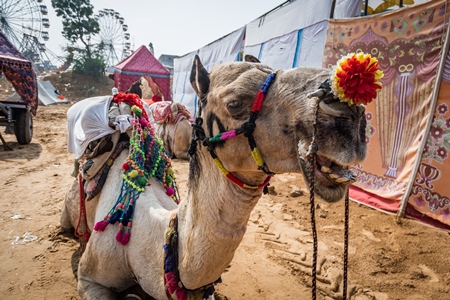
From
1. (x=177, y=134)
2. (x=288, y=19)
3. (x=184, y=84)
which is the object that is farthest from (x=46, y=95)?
(x=288, y=19)

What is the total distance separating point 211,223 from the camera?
128 centimetres

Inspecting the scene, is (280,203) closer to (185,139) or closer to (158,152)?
(158,152)

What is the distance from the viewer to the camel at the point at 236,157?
34.9 inches

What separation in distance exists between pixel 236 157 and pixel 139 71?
16.1 metres

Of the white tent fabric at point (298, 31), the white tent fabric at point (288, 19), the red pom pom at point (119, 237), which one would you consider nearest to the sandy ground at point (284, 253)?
the red pom pom at point (119, 237)

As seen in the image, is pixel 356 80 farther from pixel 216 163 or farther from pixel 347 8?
pixel 347 8

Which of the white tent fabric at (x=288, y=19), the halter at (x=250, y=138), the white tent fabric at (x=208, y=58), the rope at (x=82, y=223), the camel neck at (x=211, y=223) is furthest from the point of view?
the white tent fabric at (x=208, y=58)

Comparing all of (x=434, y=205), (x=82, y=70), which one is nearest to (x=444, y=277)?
(x=434, y=205)

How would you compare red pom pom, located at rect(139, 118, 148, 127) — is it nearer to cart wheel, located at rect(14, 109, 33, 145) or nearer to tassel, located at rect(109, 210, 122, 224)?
tassel, located at rect(109, 210, 122, 224)

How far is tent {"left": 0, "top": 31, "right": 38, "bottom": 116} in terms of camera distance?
295 inches

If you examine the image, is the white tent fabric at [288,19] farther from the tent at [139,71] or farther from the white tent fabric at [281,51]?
the tent at [139,71]

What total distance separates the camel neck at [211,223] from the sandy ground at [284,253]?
50.0 inches

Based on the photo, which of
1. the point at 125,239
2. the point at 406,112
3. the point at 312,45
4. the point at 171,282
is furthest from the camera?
the point at 312,45

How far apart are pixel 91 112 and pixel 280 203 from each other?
3.23 meters
